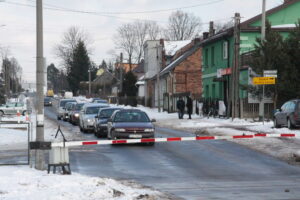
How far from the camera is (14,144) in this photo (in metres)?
23.9

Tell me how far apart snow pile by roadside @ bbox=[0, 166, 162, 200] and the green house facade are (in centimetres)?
3095

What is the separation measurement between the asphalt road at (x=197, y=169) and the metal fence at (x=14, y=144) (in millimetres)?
1512

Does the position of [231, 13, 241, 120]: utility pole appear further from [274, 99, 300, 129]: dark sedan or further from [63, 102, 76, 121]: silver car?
[63, 102, 76, 121]: silver car

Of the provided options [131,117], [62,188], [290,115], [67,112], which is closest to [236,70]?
[290,115]

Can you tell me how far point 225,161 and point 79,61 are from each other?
4735 inches

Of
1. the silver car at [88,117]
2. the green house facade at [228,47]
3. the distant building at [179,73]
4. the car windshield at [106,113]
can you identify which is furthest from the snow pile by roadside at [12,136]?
the distant building at [179,73]

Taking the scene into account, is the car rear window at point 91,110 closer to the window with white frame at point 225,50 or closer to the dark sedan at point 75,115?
the dark sedan at point 75,115

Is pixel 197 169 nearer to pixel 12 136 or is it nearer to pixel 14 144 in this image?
pixel 14 144

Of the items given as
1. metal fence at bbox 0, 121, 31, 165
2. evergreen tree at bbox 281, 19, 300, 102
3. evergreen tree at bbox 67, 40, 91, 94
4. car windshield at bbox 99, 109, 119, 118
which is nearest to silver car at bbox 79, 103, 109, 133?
car windshield at bbox 99, 109, 119, 118

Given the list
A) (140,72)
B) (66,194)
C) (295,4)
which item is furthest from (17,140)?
(140,72)

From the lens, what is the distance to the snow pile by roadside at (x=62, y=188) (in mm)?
10094

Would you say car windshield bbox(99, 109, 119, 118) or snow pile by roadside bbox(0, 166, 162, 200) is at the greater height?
car windshield bbox(99, 109, 119, 118)

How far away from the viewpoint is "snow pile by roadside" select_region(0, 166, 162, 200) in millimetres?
10094

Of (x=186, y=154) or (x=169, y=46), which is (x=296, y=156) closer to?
(x=186, y=154)
